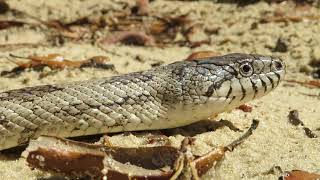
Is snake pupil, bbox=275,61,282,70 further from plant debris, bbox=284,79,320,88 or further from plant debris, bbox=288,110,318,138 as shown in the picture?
plant debris, bbox=284,79,320,88

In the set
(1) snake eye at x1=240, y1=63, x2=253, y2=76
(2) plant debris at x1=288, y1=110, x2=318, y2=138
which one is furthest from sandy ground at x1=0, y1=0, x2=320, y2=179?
(1) snake eye at x1=240, y1=63, x2=253, y2=76

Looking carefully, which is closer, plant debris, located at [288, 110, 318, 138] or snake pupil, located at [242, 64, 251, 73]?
plant debris, located at [288, 110, 318, 138]

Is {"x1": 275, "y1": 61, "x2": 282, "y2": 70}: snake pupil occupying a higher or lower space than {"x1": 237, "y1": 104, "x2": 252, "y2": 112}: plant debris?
higher

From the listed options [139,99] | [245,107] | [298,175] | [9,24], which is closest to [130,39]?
[9,24]

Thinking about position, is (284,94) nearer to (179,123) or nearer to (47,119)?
(179,123)

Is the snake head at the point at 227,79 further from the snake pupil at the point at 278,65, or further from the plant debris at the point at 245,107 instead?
the plant debris at the point at 245,107

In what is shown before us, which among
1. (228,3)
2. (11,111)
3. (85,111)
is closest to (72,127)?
(85,111)

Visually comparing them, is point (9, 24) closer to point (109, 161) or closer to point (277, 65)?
point (277, 65)
